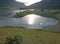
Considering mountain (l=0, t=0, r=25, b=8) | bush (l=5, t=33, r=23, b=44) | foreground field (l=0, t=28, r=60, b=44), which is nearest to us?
bush (l=5, t=33, r=23, b=44)

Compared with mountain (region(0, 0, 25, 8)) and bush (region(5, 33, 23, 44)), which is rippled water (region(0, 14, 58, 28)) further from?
mountain (region(0, 0, 25, 8))

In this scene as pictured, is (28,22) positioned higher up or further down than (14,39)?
further down

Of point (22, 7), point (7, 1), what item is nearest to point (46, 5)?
point (22, 7)

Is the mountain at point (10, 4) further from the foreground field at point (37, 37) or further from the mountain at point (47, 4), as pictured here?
the foreground field at point (37, 37)

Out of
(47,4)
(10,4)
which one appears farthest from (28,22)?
(47,4)

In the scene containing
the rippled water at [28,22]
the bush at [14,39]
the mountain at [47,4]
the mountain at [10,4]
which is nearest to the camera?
the bush at [14,39]

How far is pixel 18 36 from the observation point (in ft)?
43.9

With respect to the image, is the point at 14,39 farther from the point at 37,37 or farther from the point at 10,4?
the point at 10,4

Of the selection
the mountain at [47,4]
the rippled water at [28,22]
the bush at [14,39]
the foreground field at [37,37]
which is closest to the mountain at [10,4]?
the mountain at [47,4]

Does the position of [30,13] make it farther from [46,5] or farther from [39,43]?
[39,43]

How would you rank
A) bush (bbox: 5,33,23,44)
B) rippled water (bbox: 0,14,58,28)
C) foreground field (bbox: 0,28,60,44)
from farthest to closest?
rippled water (bbox: 0,14,58,28), foreground field (bbox: 0,28,60,44), bush (bbox: 5,33,23,44)

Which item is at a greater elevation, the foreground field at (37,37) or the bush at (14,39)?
the bush at (14,39)

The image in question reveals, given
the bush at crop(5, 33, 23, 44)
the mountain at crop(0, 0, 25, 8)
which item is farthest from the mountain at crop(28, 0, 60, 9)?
the bush at crop(5, 33, 23, 44)

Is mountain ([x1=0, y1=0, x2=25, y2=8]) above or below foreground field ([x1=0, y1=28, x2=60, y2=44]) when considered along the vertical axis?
above
